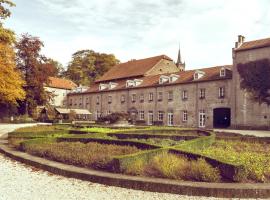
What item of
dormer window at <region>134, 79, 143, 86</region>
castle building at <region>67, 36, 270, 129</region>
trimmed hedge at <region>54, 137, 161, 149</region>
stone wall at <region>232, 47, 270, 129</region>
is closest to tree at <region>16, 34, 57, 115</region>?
castle building at <region>67, 36, 270, 129</region>

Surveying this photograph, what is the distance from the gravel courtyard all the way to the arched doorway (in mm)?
30073

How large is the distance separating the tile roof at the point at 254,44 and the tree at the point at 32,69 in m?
30.2

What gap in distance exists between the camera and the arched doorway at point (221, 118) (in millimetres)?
36562

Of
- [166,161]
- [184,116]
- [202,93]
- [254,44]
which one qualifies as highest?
[254,44]

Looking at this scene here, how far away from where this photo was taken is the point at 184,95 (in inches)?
1571

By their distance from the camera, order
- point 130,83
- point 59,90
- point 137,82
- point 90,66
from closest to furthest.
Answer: point 137,82 → point 130,83 → point 59,90 → point 90,66

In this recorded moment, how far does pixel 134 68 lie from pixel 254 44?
24.7 metres

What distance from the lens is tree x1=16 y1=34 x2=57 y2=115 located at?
47562mm

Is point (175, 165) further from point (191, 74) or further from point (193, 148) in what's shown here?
point (191, 74)

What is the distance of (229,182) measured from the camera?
7.59 meters

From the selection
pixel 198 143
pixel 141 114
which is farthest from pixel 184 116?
pixel 198 143

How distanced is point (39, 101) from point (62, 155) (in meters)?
41.5

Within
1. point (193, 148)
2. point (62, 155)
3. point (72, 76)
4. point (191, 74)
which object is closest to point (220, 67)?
point (191, 74)

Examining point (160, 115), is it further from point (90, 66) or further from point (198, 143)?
point (90, 66)
